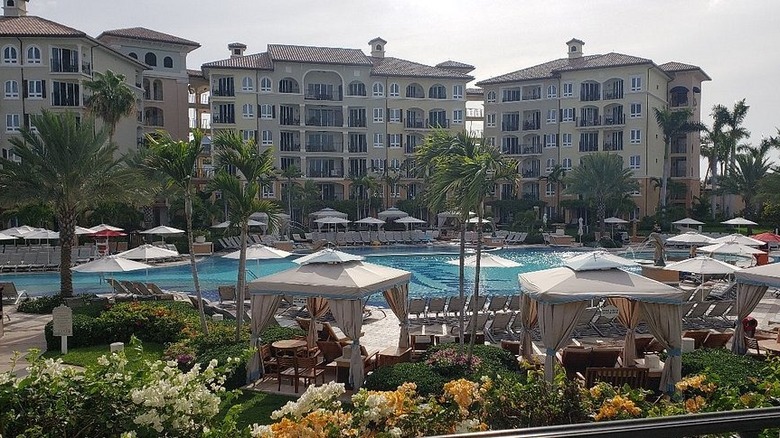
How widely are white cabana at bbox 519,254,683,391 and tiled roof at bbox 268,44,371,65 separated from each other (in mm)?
50273

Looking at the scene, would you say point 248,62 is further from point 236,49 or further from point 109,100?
point 109,100

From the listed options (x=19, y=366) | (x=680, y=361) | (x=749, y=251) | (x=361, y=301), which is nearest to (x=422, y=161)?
(x=361, y=301)

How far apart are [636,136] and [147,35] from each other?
148 ft

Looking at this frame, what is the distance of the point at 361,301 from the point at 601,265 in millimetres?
4551

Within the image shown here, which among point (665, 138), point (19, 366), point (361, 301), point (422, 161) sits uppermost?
point (665, 138)

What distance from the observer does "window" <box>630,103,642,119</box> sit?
57.6 metres

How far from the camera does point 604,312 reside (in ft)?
58.4

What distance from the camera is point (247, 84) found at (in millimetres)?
57938

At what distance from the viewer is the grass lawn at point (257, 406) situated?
10.3 meters

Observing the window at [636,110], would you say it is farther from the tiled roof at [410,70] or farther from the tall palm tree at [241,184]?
the tall palm tree at [241,184]

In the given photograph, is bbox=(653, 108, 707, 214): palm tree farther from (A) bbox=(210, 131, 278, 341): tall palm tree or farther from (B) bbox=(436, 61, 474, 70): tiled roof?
(A) bbox=(210, 131, 278, 341): tall palm tree

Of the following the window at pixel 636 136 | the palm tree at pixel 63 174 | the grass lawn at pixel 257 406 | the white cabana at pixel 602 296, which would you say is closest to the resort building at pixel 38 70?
the palm tree at pixel 63 174

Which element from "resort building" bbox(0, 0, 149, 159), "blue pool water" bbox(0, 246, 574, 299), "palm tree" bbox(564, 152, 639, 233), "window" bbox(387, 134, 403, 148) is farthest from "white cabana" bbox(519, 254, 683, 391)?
"window" bbox(387, 134, 403, 148)

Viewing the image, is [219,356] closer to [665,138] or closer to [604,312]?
[604,312]
